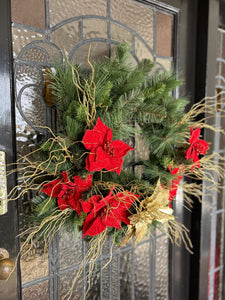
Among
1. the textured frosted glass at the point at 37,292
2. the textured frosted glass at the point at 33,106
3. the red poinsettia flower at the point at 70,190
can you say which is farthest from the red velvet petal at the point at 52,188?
the textured frosted glass at the point at 37,292

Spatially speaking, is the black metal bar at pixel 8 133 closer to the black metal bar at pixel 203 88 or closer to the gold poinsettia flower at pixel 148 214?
the gold poinsettia flower at pixel 148 214

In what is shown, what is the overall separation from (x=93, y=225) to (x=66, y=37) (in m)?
0.58

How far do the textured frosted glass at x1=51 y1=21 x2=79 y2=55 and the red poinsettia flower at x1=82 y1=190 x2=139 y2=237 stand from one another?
1.57ft

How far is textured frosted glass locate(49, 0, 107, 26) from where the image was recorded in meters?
0.75

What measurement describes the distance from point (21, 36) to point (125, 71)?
12.3 inches

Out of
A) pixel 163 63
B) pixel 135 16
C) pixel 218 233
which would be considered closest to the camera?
pixel 135 16

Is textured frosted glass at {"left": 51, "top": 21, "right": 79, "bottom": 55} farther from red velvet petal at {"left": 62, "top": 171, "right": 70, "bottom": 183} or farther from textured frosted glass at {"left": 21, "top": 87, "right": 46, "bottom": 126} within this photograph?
red velvet petal at {"left": 62, "top": 171, "right": 70, "bottom": 183}

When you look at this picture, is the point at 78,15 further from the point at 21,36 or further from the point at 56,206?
Answer: the point at 56,206

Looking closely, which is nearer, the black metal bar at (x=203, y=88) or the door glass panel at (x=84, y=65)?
the door glass panel at (x=84, y=65)

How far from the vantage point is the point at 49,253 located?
0.80 metres

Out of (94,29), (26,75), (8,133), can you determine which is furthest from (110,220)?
(94,29)

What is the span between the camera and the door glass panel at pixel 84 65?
723 millimetres

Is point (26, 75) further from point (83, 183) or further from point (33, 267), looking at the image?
point (33, 267)

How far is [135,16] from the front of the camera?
0.93 meters
